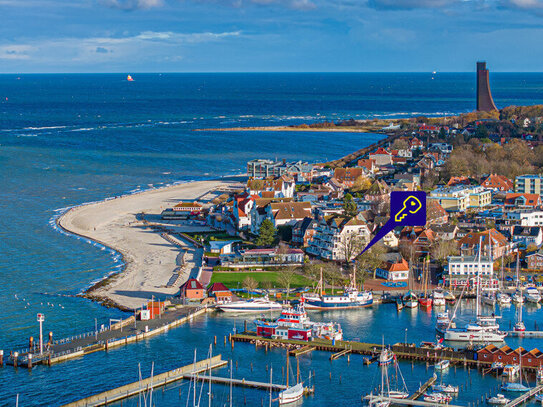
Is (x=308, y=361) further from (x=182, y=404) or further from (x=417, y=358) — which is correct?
(x=182, y=404)

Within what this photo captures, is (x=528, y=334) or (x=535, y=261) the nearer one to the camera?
(x=528, y=334)

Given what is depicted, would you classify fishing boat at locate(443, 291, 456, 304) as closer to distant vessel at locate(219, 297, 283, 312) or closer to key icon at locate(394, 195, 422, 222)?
key icon at locate(394, 195, 422, 222)

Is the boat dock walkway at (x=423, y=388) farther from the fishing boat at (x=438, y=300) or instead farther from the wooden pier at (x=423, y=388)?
the fishing boat at (x=438, y=300)

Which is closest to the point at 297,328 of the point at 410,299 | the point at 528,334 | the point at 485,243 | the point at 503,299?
the point at 410,299

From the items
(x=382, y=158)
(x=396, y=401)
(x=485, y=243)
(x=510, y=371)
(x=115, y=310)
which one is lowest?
(x=396, y=401)

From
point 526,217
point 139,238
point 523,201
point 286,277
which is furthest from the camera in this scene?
point 523,201

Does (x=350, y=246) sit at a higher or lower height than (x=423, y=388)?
higher

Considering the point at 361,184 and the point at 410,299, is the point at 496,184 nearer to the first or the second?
the point at 361,184

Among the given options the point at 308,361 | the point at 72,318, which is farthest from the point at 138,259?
the point at 308,361
